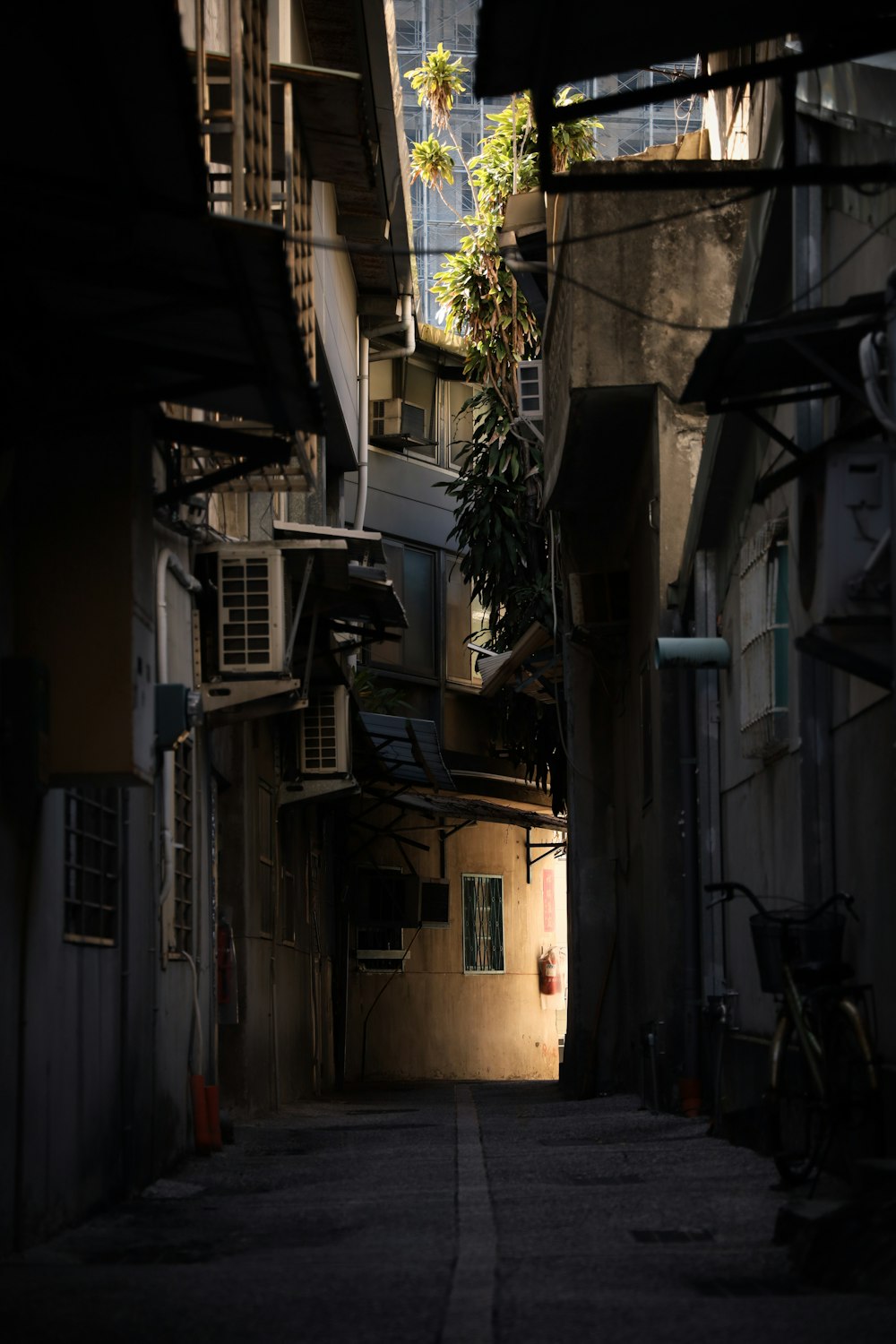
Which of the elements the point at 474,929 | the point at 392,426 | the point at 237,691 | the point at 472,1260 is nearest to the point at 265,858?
the point at 237,691

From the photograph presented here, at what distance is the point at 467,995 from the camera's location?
30484mm

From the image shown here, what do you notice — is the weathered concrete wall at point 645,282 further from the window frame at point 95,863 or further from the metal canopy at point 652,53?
the metal canopy at point 652,53

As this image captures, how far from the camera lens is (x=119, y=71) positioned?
6.00 metres

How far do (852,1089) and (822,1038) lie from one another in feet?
1.04

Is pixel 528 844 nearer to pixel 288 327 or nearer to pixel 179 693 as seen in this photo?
pixel 179 693

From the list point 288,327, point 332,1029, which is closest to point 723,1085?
point 288,327

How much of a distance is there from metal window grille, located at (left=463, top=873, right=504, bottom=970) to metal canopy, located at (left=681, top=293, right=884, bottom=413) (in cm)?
2311

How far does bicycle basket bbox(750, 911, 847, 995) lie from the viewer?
8.08 m

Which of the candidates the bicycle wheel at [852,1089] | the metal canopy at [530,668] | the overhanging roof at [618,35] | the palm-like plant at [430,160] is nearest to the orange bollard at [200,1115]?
the bicycle wheel at [852,1089]

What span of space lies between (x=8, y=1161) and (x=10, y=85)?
4054 millimetres

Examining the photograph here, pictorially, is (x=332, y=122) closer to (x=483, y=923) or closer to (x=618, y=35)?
(x=618, y=35)

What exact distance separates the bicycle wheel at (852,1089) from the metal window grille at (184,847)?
213 inches

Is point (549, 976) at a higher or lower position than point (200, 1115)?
higher

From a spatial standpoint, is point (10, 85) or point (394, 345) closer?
point (10, 85)
